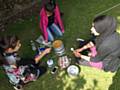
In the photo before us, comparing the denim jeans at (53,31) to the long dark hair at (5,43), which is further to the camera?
the denim jeans at (53,31)

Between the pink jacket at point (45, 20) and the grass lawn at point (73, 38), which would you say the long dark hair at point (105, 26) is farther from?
the pink jacket at point (45, 20)

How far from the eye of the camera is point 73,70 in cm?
700

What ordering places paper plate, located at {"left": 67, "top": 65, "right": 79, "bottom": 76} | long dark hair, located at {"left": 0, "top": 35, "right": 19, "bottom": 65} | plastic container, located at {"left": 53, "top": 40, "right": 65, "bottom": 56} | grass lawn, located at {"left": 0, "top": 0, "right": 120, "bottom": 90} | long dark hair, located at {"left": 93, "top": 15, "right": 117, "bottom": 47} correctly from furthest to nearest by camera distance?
plastic container, located at {"left": 53, "top": 40, "right": 65, "bottom": 56} → paper plate, located at {"left": 67, "top": 65, "right": 79, "bottom": 76} → grass lawn, located at {"left": 0, "top": 0, "right": 120, "bottom": 90} → long dark hair, located at {"left": 93, "top": 15, "right": 117, "bottom": 47} → long dark hair, located at {"left": 0, "top": 35, "right": 19, "bottom": 65}

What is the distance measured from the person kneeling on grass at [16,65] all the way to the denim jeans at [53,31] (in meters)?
0.82

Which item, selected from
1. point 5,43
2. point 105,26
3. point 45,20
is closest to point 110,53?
point 105,26

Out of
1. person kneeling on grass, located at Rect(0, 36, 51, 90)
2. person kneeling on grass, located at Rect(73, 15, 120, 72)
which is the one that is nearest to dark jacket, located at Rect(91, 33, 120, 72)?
person kneeling on grass, located at Rect(73, 15, 120, 72)

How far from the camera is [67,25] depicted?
8.48 m

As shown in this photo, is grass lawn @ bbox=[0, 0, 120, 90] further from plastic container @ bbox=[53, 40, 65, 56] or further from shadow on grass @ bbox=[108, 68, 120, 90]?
plastic container @ bbox=[53, 40, 65, 56]

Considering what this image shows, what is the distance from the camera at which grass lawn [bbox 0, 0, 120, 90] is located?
22.3 ft

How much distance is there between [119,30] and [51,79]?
2239mm

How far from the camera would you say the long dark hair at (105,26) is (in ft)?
20.9

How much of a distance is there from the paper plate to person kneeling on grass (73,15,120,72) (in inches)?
7.9

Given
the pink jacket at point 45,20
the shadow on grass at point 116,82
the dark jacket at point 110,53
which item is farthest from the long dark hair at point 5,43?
the shadow on grass at point 116,82

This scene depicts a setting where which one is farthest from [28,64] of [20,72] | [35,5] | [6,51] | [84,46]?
[35,5]
